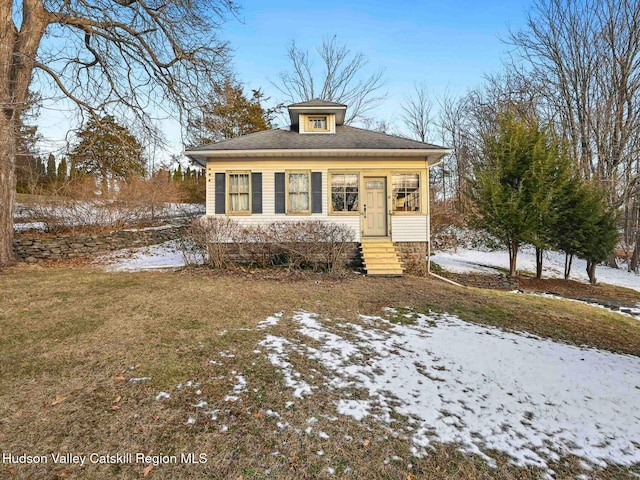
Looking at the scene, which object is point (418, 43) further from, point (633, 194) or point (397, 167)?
point (633, 194)

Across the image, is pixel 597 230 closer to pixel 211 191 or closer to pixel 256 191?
pixel 256 191

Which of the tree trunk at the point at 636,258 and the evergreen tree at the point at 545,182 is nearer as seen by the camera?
the evergreen tree at the point at 545,182

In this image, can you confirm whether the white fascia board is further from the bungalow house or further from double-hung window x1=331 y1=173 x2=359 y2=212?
double-hung window x1=331 y1=173 x2=359 y2=212

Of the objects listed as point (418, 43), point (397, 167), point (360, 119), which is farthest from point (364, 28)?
point (360, 119)

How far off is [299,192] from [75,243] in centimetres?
823

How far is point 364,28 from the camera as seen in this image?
41.3ft

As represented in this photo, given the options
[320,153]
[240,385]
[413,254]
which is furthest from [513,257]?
[240,385]

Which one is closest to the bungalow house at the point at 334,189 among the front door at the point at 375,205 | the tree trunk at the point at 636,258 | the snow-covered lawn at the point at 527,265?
A: the front door at the point at 375,205

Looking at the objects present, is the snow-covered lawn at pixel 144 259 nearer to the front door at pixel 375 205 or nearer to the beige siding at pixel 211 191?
the beige siding at pixel 211 191

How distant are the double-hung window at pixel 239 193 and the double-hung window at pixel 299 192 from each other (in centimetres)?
134

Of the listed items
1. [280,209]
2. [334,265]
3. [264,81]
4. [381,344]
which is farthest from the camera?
[264,81]

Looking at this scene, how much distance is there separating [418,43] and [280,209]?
357 inches

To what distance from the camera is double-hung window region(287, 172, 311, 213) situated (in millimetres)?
10227

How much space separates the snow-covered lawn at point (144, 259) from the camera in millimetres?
9731
